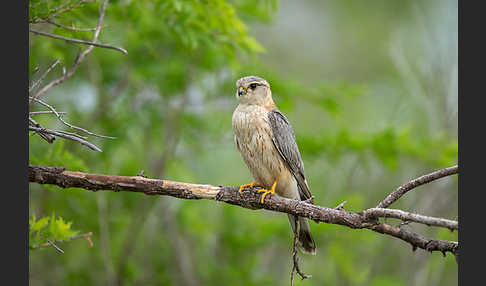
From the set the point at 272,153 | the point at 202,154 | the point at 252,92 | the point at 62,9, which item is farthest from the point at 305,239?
the point at 202,154

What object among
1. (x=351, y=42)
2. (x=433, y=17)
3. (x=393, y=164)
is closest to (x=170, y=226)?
(x=393, y=164)

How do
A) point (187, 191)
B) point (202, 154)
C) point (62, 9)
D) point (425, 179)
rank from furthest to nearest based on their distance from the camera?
point (202, 154) → point (62, 9) → point (187, 191) → point (425, 179)

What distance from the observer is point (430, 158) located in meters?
5.95

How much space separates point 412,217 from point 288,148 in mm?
2038

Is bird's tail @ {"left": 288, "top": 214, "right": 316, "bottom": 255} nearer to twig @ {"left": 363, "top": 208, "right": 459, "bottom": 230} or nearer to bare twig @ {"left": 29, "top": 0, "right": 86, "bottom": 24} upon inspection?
twig @ {"left": 363, "top": 208, "right": 459, "bottom": 230}

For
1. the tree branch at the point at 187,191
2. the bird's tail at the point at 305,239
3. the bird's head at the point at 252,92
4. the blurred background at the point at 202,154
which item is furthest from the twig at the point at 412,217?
the blurred background at the point at 202,154

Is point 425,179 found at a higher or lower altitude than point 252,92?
lower

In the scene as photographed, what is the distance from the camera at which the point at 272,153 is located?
4707 mm

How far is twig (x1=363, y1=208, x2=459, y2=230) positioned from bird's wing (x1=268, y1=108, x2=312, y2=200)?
1544 millimetres

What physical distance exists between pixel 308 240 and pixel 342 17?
12.4 metres

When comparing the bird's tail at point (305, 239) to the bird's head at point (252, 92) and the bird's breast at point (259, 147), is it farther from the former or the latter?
the bird's head at point (252, 92)

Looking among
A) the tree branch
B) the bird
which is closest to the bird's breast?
the bird

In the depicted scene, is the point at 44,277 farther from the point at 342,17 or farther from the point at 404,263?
the point at 342,17

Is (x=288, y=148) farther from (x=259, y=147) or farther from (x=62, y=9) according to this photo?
(x=62, y=9)
